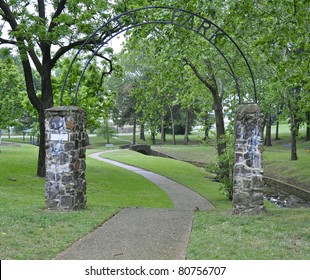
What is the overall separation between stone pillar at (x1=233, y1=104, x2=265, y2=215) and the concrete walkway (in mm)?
1347

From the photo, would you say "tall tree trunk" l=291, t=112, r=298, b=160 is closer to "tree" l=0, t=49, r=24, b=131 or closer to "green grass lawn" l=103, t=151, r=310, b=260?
"green grass lawn" l=103, t=151, r=310, b=260

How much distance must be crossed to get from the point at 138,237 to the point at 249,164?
3853 mm

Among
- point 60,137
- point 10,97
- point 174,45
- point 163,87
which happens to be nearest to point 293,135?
point 163,87

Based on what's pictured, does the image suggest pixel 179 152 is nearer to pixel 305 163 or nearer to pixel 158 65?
pixel 305 163

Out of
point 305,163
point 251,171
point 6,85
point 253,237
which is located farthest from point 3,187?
point 6,85

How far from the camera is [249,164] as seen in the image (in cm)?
1039

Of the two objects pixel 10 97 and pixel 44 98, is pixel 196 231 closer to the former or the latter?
pixel 44 98

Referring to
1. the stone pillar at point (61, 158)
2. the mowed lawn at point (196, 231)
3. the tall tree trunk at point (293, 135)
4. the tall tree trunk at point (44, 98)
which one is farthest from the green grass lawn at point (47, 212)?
the tall tree trunk at point (293, 135)

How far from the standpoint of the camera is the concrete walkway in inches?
260

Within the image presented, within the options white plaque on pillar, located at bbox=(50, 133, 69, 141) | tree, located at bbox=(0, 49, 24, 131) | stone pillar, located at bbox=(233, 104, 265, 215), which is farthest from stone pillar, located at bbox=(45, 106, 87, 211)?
tree, located at bbox=(0, 49, 24, 131)

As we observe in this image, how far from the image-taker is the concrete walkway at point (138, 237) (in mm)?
6594

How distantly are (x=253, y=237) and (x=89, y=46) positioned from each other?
11.8 m

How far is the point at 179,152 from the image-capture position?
4262cm

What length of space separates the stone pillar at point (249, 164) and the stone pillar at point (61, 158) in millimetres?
4112
